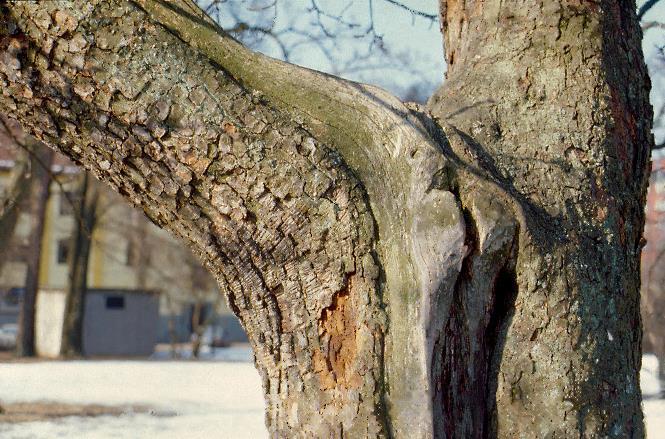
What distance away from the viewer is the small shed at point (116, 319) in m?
26.4

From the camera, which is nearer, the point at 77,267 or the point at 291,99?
the point at 291,99

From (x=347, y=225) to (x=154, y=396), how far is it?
11.9m

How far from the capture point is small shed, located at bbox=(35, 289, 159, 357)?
26.4m

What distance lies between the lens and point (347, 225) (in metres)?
2.47

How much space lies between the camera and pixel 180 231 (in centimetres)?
265

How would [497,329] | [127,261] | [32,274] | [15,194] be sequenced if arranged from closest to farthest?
1. [497,329]
2. [15,194]
3. [32,274]
4. [127,261]

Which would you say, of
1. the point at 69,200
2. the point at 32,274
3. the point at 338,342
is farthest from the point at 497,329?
the point at 32,274

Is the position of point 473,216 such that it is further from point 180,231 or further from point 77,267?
point 77,267

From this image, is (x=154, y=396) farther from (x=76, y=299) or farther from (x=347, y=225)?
(x=347, y=225)

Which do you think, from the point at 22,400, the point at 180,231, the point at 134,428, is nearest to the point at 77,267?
the point at 22,400

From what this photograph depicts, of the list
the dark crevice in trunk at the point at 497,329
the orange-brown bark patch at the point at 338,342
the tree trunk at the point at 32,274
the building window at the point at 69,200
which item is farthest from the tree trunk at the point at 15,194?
the dark crevice in trunk at the point at 497,329

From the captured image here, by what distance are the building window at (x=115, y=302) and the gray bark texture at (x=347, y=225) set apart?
25.3m

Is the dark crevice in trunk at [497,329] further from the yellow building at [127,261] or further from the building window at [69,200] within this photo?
→ the yellow building at [127,261]

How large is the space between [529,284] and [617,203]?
498 mm
